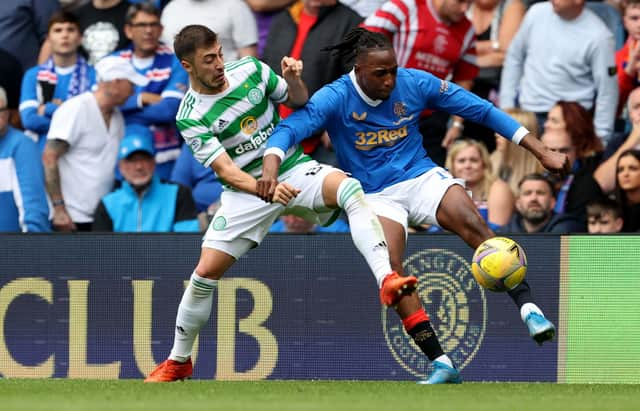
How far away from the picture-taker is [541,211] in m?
10.9

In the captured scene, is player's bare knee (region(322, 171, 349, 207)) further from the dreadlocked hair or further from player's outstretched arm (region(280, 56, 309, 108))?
the dreadlocked hair

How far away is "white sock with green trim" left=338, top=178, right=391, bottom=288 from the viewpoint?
26.4ft

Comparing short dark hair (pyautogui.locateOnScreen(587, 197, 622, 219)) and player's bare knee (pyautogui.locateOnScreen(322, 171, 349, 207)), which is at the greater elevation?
player's bare knee (pyautogui.locateOnScreen(322, 171, 349, 207))

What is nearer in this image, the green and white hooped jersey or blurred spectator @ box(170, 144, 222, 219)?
the green and white hooped jersey

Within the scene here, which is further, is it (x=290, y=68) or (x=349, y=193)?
(x=290, y=68)

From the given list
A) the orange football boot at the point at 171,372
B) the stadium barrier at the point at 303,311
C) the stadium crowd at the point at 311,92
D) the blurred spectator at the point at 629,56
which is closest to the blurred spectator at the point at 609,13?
the stadium crowd at the point at 311,92

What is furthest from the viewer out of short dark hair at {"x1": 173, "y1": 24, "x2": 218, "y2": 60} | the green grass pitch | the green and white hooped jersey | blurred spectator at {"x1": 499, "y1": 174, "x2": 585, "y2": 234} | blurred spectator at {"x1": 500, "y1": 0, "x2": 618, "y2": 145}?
blurred spectator at {"x1": 500, "y1": 0, "x2": 618, "y2": 145}

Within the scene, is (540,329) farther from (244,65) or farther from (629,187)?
(629,187)

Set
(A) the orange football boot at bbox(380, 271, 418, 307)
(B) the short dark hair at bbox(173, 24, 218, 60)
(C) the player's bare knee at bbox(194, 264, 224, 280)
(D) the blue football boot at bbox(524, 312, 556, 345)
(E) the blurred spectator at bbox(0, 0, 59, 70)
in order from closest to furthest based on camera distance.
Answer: (A) the orange football boot at bbox(380, 271, 418, 307), (D) the blue football boot at bbox(524, 312, 556, 345), (B) the short dark hair at bbox(173, 24, 218, 60), (C) the player's bare knee at bbox(194, 264, 224, 280), (E) the blurred spectator at bbox(0, 0, 59, 70)

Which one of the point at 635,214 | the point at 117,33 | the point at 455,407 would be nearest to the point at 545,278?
the point at 635,214

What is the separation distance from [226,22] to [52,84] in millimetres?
1660

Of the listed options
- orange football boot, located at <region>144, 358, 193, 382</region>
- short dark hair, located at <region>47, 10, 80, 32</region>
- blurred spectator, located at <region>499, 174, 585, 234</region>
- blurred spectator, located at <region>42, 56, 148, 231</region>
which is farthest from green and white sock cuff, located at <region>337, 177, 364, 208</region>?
short dark hair, located at <region>47, 10, 80, 32</region>

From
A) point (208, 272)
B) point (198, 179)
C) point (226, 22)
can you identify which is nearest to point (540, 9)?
point (226, 22)

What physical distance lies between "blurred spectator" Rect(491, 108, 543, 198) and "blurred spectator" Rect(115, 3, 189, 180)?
2.78 m
